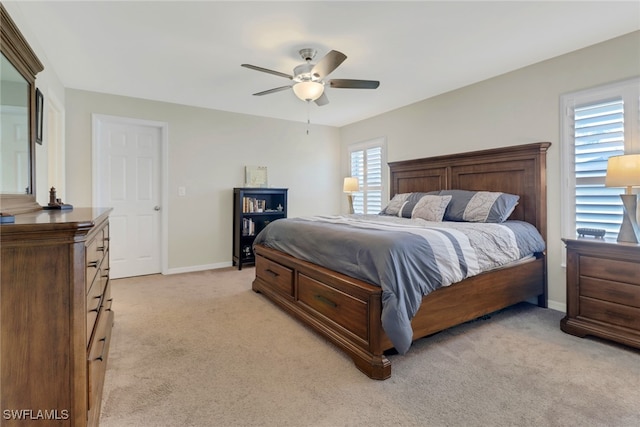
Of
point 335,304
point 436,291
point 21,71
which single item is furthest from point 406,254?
point 21,71

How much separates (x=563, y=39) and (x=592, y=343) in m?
2.47

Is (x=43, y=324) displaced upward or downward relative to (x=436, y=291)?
upward

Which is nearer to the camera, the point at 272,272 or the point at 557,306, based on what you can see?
the point at 557,306

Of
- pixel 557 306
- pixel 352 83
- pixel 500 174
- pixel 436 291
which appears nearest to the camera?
pixel 436 291

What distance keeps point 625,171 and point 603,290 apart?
0.90 m

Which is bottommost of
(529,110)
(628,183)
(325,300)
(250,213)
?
(325,300)

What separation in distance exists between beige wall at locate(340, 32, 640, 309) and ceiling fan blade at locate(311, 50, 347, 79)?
206cm

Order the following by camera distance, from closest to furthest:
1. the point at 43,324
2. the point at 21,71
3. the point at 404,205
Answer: the point at 43,324 → the point at 21,71 → the point at 404,205

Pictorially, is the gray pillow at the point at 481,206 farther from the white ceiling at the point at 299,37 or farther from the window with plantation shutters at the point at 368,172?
the window with plantation shutters at the point at 368,172

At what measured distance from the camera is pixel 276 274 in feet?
10.3

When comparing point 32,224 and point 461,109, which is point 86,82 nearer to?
point 32,224

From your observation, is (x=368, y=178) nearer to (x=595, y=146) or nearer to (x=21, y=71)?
(x=595, y=146)

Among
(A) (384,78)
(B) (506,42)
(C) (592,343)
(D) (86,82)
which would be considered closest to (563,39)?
(B) (506,42)

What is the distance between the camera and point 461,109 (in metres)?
3.88
